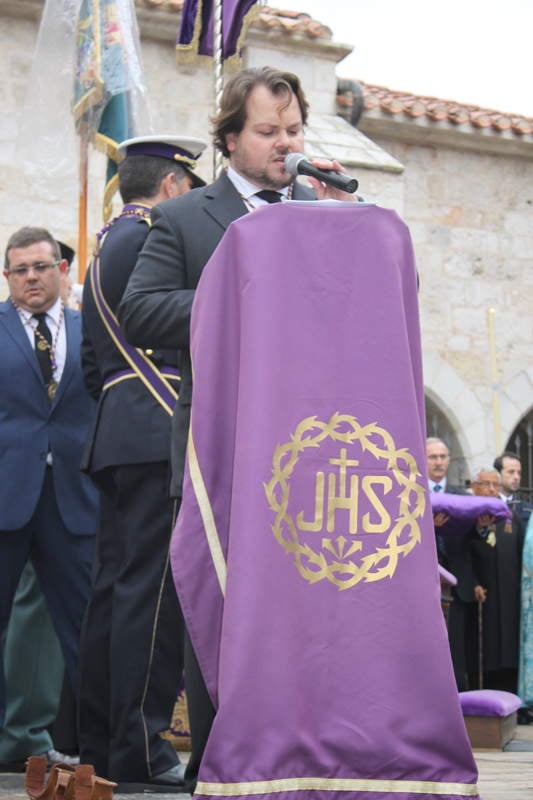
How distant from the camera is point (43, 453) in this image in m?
5.09

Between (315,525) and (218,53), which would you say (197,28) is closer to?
(218,53)

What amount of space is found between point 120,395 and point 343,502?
1435mm

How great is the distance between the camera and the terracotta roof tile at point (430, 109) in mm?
15641

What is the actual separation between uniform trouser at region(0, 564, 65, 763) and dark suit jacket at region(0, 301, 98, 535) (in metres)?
0.60

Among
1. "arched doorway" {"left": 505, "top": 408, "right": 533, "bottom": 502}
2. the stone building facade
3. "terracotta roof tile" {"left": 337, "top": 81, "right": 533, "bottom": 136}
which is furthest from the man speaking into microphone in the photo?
"arched doorway" {"left": 505, "top": 408, "right": 533, "bottom": 502}

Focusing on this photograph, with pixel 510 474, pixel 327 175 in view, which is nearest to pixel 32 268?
pixel 327 175

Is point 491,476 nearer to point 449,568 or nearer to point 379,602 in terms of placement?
point 449,568

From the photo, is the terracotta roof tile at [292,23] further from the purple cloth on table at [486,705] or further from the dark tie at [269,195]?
the dark tie at [269,195]

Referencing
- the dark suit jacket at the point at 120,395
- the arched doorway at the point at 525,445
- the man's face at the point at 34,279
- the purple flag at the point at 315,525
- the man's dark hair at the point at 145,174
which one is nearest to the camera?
the purple flag at the point at 315,525

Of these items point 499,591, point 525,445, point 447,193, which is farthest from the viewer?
point 525,445

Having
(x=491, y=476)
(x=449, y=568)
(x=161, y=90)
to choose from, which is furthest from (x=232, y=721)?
(x=161, y=90)

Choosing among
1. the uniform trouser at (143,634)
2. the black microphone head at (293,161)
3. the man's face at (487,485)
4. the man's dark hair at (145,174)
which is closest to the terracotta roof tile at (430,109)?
the man's face at (487,485)

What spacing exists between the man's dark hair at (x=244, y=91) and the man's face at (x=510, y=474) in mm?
7905

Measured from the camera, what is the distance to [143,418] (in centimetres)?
419
